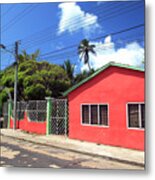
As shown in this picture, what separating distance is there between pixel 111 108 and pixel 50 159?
1776 mm

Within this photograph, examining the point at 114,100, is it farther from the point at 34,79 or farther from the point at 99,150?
the point at 34,79

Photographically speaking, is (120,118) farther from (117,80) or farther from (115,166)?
(115,166)

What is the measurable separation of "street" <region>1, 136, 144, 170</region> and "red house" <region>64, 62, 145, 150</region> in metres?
0.87

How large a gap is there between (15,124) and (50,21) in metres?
5.96

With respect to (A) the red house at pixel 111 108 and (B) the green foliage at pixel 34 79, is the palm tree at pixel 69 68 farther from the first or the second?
(A) the red house at pixel 111 108

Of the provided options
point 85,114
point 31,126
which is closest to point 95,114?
point 85,114

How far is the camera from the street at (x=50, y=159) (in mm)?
4789

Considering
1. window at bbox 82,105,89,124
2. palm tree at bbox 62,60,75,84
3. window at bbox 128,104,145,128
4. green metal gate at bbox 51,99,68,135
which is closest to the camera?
window at bbox 128,104,145,128

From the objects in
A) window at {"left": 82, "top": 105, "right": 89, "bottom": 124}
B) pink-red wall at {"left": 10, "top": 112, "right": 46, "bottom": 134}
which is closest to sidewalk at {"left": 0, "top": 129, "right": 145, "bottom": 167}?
window at {"left": 82, "top": 105, "right": 89, "bottom": 124}

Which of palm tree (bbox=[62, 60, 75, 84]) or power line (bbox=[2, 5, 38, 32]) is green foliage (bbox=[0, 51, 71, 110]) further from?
power line (bbox=[2, 5, 38, 32])

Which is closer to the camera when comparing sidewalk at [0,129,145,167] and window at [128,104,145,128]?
sidewalk at [0,129,145,167]

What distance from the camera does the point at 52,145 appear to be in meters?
7.00

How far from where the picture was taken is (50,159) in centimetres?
545

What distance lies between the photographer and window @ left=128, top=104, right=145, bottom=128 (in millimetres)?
5657
